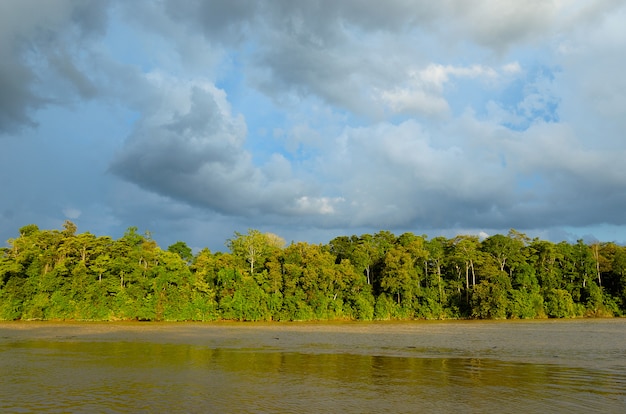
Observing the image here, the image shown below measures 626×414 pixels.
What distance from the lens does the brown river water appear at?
46.5 feet

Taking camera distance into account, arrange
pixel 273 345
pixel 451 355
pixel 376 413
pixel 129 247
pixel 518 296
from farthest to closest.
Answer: pixel 518 296
pixel 129 247
pixel 273 345
pixel 451 355
pixel 376 413

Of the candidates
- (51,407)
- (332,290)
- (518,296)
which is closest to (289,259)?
(332,290)

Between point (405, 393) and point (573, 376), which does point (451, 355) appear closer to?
point (573, 376)

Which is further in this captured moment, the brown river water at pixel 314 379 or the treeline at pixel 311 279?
the treeline at pixel 311 279

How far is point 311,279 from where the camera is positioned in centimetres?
7200

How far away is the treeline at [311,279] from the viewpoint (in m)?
67.1

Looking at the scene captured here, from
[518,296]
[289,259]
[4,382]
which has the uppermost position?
[289,259]

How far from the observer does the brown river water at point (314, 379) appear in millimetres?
14172

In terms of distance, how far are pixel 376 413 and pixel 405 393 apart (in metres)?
3.10

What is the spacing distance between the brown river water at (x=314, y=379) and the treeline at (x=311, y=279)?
37171 millimetres

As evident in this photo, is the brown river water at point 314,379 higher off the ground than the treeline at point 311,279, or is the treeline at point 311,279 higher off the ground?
the treeline at point 311,279

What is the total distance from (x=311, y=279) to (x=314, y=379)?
176 ft

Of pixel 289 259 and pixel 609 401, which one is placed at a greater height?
pixel 289 259

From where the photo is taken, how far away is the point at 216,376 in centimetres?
1939
